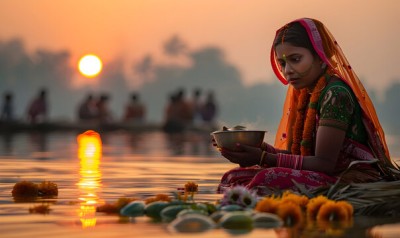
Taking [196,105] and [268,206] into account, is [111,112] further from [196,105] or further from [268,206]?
[268,206]

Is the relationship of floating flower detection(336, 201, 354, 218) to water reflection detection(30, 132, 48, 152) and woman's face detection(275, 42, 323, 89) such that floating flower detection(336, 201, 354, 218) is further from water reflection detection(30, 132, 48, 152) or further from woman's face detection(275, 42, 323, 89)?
water reflection detection(30, 132, 48, 152)

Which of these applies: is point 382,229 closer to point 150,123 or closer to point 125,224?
point 125,224

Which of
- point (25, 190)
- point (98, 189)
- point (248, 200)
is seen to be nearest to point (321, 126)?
point (248, 200)

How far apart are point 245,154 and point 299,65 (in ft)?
2.76

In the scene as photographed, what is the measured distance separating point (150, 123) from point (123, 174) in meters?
32.2

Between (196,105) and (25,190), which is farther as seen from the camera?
(196,105)

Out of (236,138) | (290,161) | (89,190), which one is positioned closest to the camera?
(236,138)

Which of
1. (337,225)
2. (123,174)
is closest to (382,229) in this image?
(337,225)

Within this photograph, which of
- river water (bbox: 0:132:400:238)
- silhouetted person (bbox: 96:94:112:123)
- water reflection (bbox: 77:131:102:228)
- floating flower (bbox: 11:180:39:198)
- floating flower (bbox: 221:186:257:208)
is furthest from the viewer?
silhouetted person (bbox: 96:94:112:123)

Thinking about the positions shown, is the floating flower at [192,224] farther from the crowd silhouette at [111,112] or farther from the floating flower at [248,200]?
the crowd silhouette at [111,112]

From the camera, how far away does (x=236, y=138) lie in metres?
7.71

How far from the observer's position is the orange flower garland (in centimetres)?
784

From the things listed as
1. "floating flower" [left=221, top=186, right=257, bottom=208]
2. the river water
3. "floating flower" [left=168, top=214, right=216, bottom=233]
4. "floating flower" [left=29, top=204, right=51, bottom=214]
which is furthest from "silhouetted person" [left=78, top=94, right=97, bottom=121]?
"floating flower" [left=168, top=214, right=216, bottom=233]

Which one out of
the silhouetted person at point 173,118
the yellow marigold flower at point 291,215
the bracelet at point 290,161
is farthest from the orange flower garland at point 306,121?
the silhouetted person at point 173,118
